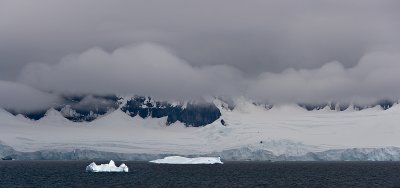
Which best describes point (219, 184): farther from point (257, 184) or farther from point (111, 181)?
point (111, 181)

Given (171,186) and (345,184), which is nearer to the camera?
(171,186)

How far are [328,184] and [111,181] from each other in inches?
2468

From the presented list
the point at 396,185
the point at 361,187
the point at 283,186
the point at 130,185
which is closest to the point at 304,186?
the point at 283,186

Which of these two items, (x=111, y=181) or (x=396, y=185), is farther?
(x=111, y=181)

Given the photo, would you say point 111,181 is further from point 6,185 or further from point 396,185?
point 396,185

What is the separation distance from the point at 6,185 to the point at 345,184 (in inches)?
3680

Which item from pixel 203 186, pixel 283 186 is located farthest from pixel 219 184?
pixel 283 186

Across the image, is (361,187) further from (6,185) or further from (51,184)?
(6,185)

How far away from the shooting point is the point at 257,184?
552ft

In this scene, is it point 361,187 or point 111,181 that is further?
point 111,181

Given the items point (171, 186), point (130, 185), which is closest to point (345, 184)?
point (171, 186)

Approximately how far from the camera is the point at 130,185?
16150 centimetres

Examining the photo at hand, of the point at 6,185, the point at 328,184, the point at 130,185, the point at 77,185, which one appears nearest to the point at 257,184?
the point at 328,184

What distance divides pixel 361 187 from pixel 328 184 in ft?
34.2
